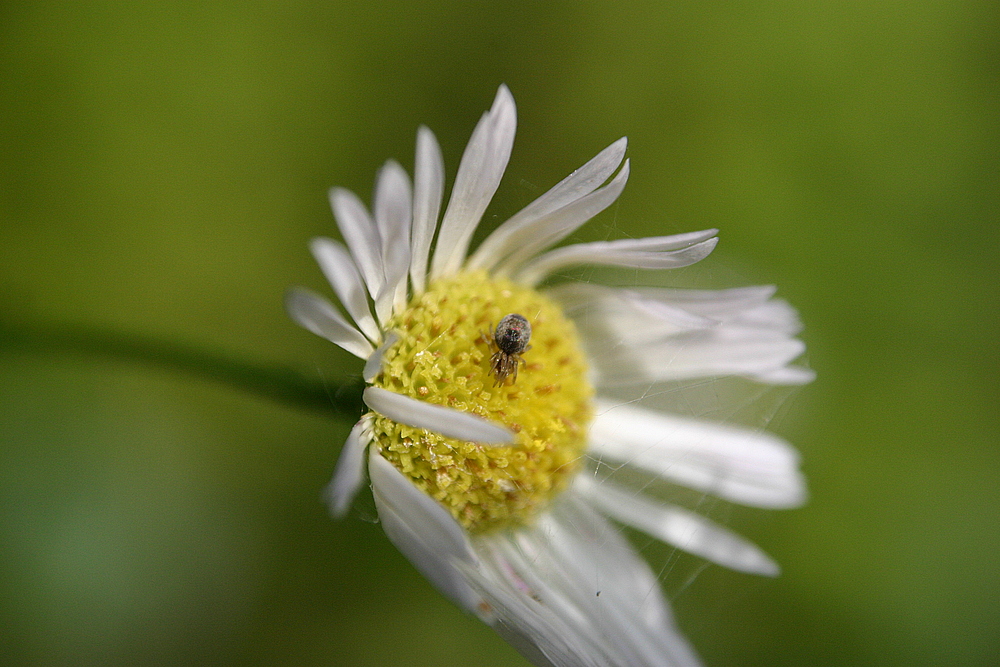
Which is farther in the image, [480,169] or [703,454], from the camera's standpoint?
[703,454]

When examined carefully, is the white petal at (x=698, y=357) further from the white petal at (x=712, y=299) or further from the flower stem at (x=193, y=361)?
the flower stem at (x=193, y=361)

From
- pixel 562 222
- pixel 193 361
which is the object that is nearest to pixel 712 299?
pixel 562 222

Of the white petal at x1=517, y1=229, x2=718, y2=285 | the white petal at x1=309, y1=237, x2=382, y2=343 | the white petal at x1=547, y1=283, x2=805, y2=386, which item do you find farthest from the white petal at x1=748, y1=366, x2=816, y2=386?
the white petal at x1=309, y1=237, x2=382, y2=343

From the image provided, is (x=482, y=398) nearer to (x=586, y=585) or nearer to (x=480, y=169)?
(x=480, y=169)

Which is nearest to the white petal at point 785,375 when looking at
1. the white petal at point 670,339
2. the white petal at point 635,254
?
the white petal at point 670,339

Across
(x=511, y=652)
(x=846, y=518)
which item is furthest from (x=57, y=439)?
(x=846, y=518)
